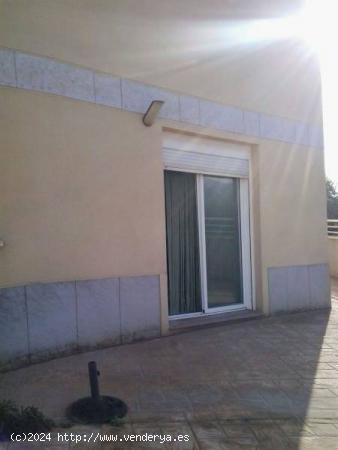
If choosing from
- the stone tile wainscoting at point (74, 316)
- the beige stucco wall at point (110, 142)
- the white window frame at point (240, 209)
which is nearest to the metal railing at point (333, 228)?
the beige stucco wall at point (110, 142)

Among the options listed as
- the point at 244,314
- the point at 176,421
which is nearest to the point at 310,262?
the point at 244,314

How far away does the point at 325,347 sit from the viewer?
5.26 meters

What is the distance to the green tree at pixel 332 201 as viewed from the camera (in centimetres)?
2338

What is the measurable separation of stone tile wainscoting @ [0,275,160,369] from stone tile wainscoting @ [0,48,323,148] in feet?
6.91

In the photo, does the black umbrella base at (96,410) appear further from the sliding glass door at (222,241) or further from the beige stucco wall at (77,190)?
the sliding glass door at (222,241)

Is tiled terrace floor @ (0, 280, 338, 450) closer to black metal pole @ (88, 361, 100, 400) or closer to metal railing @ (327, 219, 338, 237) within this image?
black metal pole @ (88, 361, 100, 400)

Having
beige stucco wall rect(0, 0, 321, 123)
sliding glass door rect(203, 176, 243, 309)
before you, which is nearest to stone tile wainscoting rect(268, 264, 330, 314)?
sliding glass door rect(203, 176, 243, 309)

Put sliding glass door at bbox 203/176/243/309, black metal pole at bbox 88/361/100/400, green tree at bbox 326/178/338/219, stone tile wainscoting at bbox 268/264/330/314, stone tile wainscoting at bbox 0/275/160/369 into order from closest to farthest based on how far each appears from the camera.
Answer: black metal pole at bbox 88/361/100/400 < stone tile wainscoting at bbox 0/275/160/369 < sliding glass door at bbox 203/176/243/309 < stone tile wainscoting at bbox 268/264/330/314 < green tree at bbox 326/178/338/219

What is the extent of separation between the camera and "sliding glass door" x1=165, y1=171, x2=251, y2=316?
19.7 ft

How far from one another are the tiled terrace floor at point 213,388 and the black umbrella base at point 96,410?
8cm

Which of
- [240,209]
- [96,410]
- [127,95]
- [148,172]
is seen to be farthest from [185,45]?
[96,410]

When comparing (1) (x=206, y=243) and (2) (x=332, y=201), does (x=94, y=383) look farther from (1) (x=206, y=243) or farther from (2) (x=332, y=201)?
(2) (x=332, y=201)

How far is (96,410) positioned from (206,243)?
353 centimetres

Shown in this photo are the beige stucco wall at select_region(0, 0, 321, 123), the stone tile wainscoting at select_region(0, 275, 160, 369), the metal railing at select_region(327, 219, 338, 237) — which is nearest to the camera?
the stone tile wainscoting at select_region(0, 275, 160, 369)
